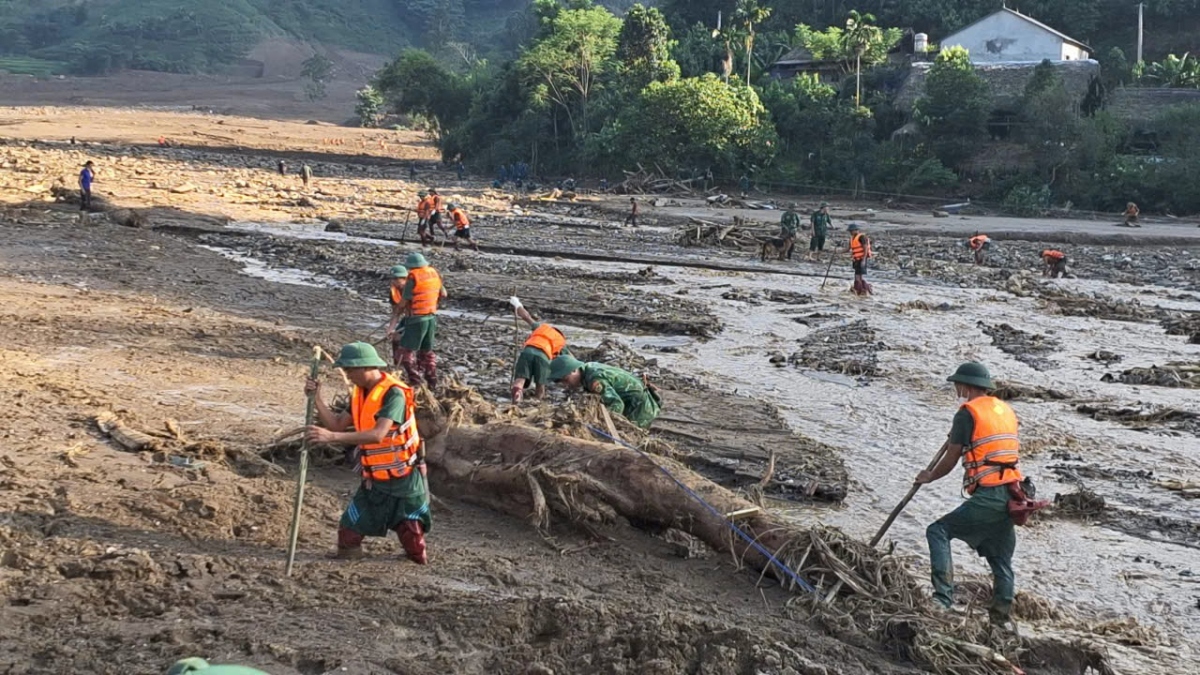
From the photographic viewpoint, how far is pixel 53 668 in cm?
495

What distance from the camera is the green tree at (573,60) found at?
60.7m

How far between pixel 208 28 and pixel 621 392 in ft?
409

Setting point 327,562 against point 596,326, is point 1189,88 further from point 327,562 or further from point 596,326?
point 327,562

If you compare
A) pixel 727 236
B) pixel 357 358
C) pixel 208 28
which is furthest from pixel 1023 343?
pixel 208 28

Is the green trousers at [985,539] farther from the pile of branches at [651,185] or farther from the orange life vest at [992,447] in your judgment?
the pile of branches at [651,185]

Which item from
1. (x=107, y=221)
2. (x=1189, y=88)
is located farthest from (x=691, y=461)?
(x=1189, y=88)

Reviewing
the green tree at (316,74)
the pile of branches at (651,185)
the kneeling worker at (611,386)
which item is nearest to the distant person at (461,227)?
the kneeling worker at (611,386)

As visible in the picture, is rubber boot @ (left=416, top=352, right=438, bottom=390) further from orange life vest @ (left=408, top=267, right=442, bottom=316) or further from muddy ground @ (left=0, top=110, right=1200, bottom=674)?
muddy ground @ (left=0, top=110, right=1200, bottom=674)

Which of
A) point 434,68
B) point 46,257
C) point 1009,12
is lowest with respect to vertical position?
point 46,257

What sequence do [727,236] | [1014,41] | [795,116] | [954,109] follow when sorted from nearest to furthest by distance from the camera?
[727,236] < [954,109] < [795,116] < [1014,41]

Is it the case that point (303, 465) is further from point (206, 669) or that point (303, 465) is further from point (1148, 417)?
point (1148, 417)

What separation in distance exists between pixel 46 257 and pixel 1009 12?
50.2 metres

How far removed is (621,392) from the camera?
32.0 ft

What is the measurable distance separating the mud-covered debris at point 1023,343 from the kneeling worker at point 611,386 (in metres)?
7.94
